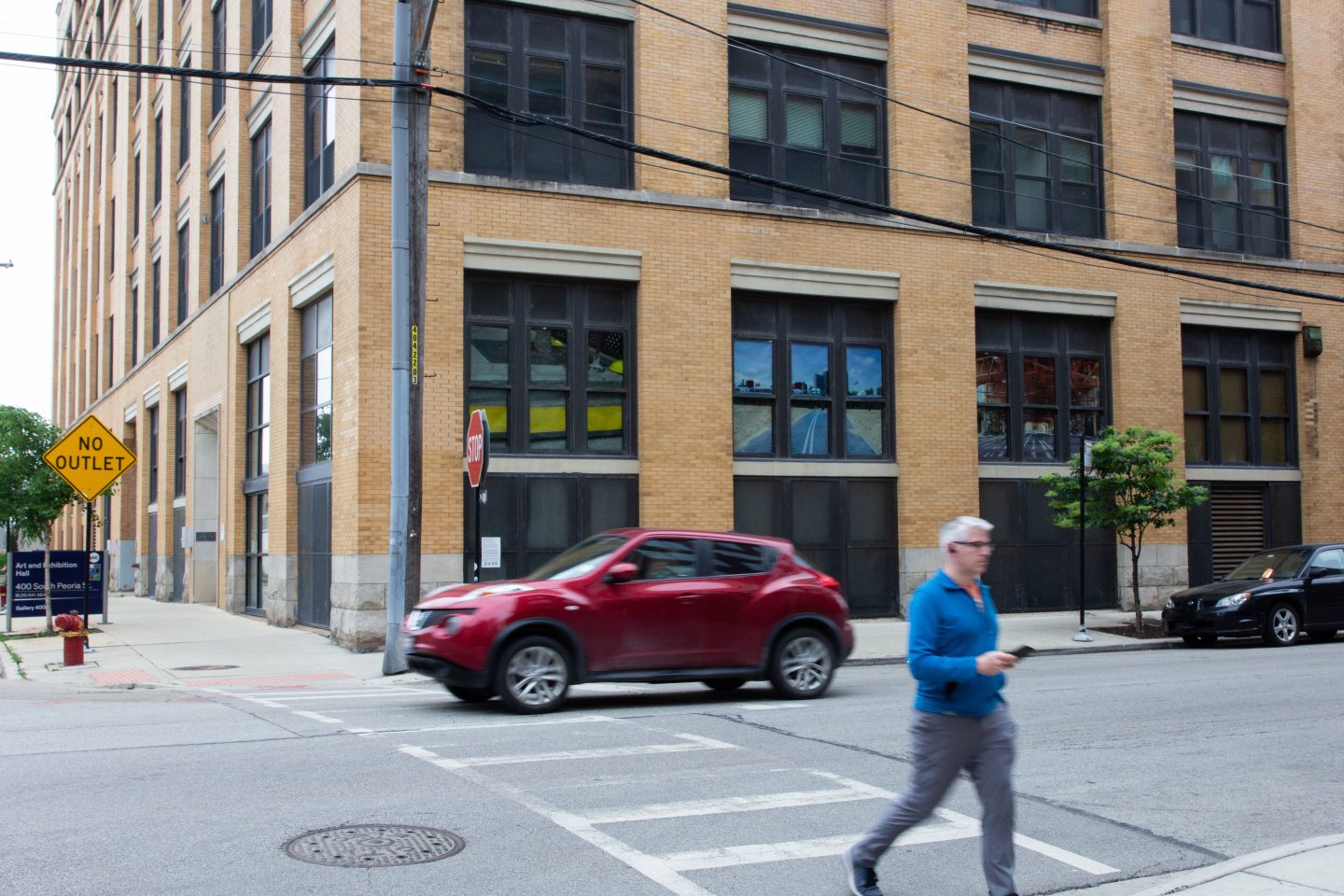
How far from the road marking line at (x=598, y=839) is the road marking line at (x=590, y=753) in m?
0.31

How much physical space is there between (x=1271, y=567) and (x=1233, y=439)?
6.90 meters

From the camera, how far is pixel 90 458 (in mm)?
18844

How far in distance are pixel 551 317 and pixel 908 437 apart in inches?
261

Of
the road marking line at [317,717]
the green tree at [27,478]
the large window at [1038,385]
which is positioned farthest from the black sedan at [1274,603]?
the green tree at [27,478]

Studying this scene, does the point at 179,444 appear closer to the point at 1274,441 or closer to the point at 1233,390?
the point at 1233,390

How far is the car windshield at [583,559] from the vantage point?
39.5 ft

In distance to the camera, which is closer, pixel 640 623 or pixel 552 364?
pixel 640 623

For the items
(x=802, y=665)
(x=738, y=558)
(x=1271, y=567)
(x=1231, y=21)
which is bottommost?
(x=802, y=665)

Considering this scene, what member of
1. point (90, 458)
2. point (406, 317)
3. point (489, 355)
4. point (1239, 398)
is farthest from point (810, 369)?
point (90, 458)

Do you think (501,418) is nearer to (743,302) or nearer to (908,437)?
(743,302)

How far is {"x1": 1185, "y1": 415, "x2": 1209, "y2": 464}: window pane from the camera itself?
83.0 feet

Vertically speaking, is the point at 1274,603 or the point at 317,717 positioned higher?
the point at 1274,603

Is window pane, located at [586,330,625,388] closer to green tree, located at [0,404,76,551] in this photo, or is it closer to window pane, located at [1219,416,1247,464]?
window pane, located at [1219,416,1247,464]

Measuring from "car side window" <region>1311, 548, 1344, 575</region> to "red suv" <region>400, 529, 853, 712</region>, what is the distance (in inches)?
395
